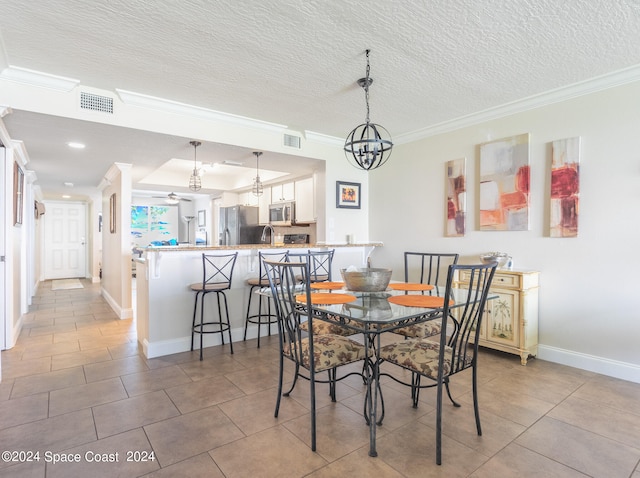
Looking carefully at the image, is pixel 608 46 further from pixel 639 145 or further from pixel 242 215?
pixel 242 215

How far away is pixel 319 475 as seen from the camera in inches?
66.4

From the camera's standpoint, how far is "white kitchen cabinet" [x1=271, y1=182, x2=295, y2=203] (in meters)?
6.10

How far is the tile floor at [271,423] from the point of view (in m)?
1.76

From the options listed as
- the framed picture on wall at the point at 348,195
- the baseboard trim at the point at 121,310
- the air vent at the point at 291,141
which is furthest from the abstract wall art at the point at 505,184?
the baseboard trim at the point at 121,310

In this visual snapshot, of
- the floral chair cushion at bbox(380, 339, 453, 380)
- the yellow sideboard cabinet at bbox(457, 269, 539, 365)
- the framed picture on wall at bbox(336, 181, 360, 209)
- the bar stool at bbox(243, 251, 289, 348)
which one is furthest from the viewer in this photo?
the framed picture on wall at bbox(336, 181, 360, 209)

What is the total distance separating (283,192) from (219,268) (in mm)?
2831

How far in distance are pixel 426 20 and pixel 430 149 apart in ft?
7.36

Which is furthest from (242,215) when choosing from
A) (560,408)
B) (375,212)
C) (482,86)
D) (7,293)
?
→ (560,408)

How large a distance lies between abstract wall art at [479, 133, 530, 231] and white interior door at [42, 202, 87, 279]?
994cm

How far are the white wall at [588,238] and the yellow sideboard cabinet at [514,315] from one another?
0.58ft

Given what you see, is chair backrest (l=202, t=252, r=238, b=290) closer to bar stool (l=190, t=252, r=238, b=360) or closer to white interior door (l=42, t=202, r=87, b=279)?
bar stool (l=190, t=252, r=238, b=360)

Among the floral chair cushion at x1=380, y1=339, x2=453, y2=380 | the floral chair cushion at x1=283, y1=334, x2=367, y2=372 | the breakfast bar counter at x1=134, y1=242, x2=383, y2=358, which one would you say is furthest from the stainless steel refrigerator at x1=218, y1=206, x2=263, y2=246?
the floral chair cushion at x1=380, y1=339, x2=453, y2=380

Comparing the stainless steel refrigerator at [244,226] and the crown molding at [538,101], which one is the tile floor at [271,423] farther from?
the stainless steel refrigerator at [244,226]

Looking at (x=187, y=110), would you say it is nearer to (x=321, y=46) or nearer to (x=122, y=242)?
(x=321, y=46)
